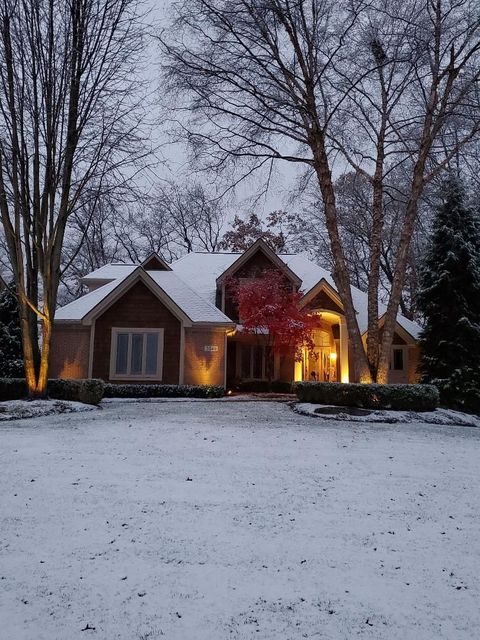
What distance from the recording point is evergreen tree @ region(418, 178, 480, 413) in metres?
16.8

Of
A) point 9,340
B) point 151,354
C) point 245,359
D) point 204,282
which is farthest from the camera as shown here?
point 204,282

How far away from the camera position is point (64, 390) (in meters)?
14.1

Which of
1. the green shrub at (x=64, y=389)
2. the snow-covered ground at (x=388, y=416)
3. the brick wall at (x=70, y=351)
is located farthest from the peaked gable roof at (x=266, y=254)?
the snow-covered ground at (x=388, y=416)

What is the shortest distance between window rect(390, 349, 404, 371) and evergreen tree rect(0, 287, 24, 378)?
53.7 feet

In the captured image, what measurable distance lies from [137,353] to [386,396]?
9.94 m

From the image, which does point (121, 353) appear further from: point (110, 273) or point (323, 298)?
point (323, 298)

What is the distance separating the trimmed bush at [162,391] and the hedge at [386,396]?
5.56m

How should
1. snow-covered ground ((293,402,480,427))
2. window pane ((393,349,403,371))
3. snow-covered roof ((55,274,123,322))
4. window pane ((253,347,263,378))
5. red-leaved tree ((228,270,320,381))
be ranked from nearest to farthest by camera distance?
1. snow-covered ground ((293,402,480,427))
2. red-leaved tree ((228,270,320,381))
3. snow-covered roof ((55,274,123,322))
4. window pane ((393,349,403,371))
5. window pane ((253,347,263,378))

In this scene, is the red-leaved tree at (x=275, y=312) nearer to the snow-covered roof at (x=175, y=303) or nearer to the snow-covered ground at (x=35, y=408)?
the snow-covered roof at (x=175, y=303)

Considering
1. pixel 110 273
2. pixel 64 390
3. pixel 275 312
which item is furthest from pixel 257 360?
pixel 64 390

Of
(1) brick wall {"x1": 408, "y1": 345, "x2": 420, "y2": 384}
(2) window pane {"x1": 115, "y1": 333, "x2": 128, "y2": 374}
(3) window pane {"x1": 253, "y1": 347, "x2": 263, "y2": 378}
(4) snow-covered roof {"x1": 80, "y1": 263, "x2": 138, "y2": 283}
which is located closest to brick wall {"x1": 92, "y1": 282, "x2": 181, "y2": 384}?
(2) window pane {"x1": 115, "y1": 333, "x2": 128, "y2": 374}

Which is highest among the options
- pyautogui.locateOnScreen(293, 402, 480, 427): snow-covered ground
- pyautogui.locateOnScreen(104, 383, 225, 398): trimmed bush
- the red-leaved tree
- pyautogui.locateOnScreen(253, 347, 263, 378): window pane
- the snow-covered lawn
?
the red-leaved tree

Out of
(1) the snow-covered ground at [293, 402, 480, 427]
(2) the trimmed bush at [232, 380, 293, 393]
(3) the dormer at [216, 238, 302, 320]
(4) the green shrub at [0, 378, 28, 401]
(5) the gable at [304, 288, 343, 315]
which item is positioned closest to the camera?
(1) the snow-covered ground at [293, 402, 480, 427]

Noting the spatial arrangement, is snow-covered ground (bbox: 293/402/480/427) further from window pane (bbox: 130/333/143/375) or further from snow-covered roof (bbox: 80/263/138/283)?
snow-covered roof (bbox: 80/263/138/283)
